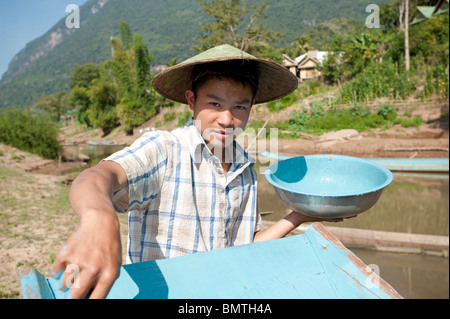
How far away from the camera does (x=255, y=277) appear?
2.48 feet

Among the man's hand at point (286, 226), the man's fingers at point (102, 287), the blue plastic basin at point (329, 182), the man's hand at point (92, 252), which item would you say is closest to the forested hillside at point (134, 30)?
the blue plastic basin at point (329, 182)

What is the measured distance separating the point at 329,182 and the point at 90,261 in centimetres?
139

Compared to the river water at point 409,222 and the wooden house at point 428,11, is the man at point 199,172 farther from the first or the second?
the wooden house at point 428,11

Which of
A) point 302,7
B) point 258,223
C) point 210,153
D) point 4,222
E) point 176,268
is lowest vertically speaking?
point 4,222

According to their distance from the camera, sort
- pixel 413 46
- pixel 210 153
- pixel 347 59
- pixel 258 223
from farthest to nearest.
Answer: pixel 347 59
pixel 413 46
pixel 258 223
pixel 210 153

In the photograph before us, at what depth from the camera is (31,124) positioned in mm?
11602

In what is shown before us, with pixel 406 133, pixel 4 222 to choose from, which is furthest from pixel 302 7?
pixel 4 222

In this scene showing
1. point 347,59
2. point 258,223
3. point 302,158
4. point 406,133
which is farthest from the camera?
point 347,59

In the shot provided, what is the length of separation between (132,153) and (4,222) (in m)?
4.19

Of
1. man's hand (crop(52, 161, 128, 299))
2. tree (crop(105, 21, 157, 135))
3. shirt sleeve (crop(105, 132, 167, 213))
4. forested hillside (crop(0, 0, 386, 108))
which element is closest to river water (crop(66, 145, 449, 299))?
shirt sleeve (crop(105, 132, 167, 213))

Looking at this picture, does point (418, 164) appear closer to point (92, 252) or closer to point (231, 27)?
point (92, 252)

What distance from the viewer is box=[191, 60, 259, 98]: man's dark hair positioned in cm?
111

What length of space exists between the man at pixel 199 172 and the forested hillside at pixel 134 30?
72801mm
